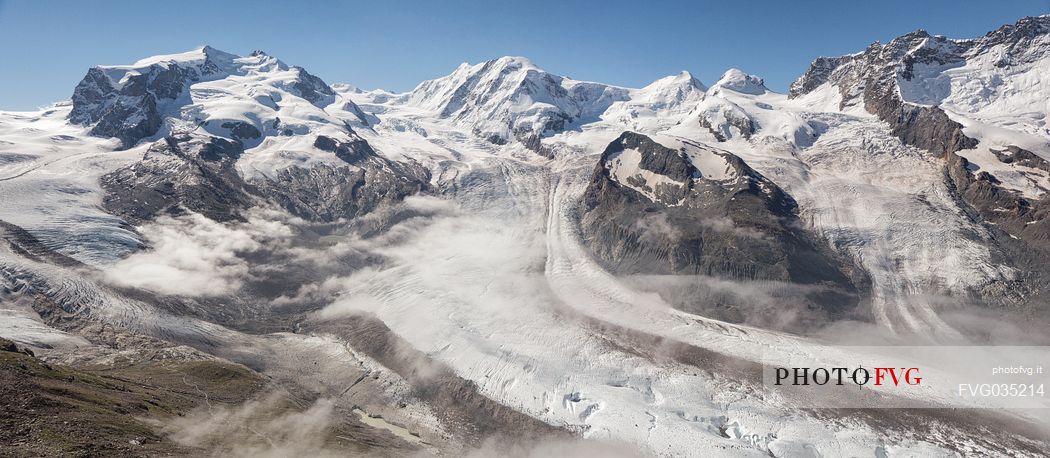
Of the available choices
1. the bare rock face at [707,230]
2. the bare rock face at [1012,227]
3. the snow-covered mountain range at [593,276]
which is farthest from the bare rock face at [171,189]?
the bare rock face at [1012,227]

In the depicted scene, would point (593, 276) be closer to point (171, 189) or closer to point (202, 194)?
point (202, 194)

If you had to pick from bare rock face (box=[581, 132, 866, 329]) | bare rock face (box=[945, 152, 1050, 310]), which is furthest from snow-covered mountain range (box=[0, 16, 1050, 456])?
bare rock face (box=[581, 132, 866, 329])

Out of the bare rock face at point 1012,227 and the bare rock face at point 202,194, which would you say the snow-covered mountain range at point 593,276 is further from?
the bare rock face at point 202,194

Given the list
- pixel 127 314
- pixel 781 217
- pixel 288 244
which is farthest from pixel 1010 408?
pixel 288 244

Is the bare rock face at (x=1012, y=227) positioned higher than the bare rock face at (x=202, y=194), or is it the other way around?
the bare rock face at (x=1012, y=227)

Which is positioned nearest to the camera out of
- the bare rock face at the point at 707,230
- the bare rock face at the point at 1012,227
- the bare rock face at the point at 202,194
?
the bare rock face at the point at 1012,227

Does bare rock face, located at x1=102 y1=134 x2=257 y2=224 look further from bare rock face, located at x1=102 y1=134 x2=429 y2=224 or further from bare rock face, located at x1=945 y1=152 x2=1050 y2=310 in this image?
bare rock face, located at x1=945 y1=152 x2=1050 y2=310

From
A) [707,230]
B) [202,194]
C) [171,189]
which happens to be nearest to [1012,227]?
[707,230]
